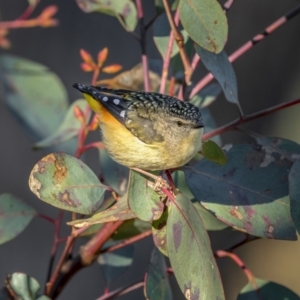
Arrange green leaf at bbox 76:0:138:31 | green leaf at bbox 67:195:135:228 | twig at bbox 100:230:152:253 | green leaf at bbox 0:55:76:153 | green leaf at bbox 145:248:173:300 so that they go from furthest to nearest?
green leaf at bbox 0:55:76:153, green leaf at bbox 76:0:138:31, twig at bbox 100:230:152:253, green leaf at bbox 145:248:173:300, green leaf at bbox 67:195:135:228

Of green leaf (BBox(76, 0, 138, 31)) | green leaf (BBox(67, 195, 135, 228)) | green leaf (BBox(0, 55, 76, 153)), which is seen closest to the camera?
green leaf (BBox(67, 195, 135, 228))

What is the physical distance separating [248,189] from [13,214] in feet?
1.59

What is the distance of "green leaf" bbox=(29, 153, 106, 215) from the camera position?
1.10 metres

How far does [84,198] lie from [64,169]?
0.06 m

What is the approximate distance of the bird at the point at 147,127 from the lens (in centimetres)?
132

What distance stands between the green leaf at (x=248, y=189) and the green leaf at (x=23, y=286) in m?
0.33

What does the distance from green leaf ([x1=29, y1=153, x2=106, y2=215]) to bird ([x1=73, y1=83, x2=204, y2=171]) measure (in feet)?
0.48

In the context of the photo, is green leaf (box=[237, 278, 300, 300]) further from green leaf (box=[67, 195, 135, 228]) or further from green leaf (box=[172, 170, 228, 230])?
green leaf (box=[67, 195, 135, 228])

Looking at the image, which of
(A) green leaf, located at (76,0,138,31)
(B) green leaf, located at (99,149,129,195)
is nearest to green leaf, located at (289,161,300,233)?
(B) green leaf, located at (99,149,129,195)

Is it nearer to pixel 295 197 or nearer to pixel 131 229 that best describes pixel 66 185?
pixel 131 229

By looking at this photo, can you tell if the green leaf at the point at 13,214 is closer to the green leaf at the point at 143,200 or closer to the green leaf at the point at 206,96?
the green leaf at the point at 143,200

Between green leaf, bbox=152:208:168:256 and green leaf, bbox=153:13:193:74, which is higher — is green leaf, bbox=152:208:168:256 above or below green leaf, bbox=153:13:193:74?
below

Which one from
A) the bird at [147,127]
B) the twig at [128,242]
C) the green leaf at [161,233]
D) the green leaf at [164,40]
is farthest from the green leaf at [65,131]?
the green leaf at [161,233]

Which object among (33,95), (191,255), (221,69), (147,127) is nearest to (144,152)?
(147,127)
